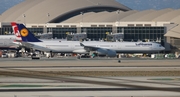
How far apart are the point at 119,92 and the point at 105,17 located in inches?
4337

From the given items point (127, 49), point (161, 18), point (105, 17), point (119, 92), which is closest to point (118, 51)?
point (127, 49)

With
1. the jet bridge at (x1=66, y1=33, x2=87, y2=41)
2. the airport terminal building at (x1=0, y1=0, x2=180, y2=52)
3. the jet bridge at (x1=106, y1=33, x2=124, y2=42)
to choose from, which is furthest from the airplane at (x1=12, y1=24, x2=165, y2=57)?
the jet bridge at (x1=66, y1=33, x2=87, y2=41)

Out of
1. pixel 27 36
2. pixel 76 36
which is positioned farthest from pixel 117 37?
pixel 27 36

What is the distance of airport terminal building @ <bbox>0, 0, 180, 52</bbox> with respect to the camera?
416 feet

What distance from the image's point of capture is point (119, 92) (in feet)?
122

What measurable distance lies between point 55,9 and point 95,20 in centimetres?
1623

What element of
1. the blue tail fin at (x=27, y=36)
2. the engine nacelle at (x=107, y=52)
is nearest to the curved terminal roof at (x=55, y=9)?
the blue tail fin at (x=27, y=36)

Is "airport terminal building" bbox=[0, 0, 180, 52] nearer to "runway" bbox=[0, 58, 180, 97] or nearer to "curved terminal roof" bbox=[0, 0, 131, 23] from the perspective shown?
"curved terminal roof" bbox=[0, 0, 131, 23]

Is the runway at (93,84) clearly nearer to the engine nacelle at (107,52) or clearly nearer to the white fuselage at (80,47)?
the engine nacelle at (107,52)

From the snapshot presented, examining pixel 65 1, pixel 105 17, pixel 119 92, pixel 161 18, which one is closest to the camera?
pixel 119 92

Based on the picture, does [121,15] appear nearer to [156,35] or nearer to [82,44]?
[156,35]

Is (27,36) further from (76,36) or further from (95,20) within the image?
(95,20)

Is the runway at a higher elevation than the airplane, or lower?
lower

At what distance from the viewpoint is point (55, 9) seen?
157750 millimetres
